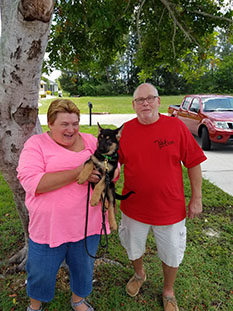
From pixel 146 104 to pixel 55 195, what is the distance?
1166 millimetres

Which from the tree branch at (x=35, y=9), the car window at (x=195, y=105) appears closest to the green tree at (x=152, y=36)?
the tree branch at (x=35, y=9)

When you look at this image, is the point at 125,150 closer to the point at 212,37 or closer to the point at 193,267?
the point at 193,267

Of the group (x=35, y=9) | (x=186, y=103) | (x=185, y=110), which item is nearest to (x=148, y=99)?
(x=35, y=9)

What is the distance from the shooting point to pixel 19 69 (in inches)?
86.7

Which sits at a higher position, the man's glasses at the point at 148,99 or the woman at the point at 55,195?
the man's glasses at the point at 148,99

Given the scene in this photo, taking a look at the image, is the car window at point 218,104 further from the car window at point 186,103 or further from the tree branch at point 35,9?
the tree branch at point 35,9

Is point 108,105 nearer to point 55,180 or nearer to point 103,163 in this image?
point 103,163

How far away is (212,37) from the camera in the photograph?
18.2ft

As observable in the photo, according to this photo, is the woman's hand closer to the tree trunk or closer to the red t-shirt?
the red t-shirt

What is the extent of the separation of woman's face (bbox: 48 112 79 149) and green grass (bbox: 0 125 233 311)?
183 cm

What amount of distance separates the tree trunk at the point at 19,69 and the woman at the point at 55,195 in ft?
1.72

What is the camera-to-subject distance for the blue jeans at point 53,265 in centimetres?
205

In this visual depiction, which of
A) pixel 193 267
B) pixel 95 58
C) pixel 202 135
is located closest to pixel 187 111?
pixel 202 135

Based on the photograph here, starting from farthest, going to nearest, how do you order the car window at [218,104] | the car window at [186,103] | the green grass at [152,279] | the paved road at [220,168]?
the car window at [186,103]
the car window at [218,104]
the paved road at [220,168]
the green grass at [152,279]
